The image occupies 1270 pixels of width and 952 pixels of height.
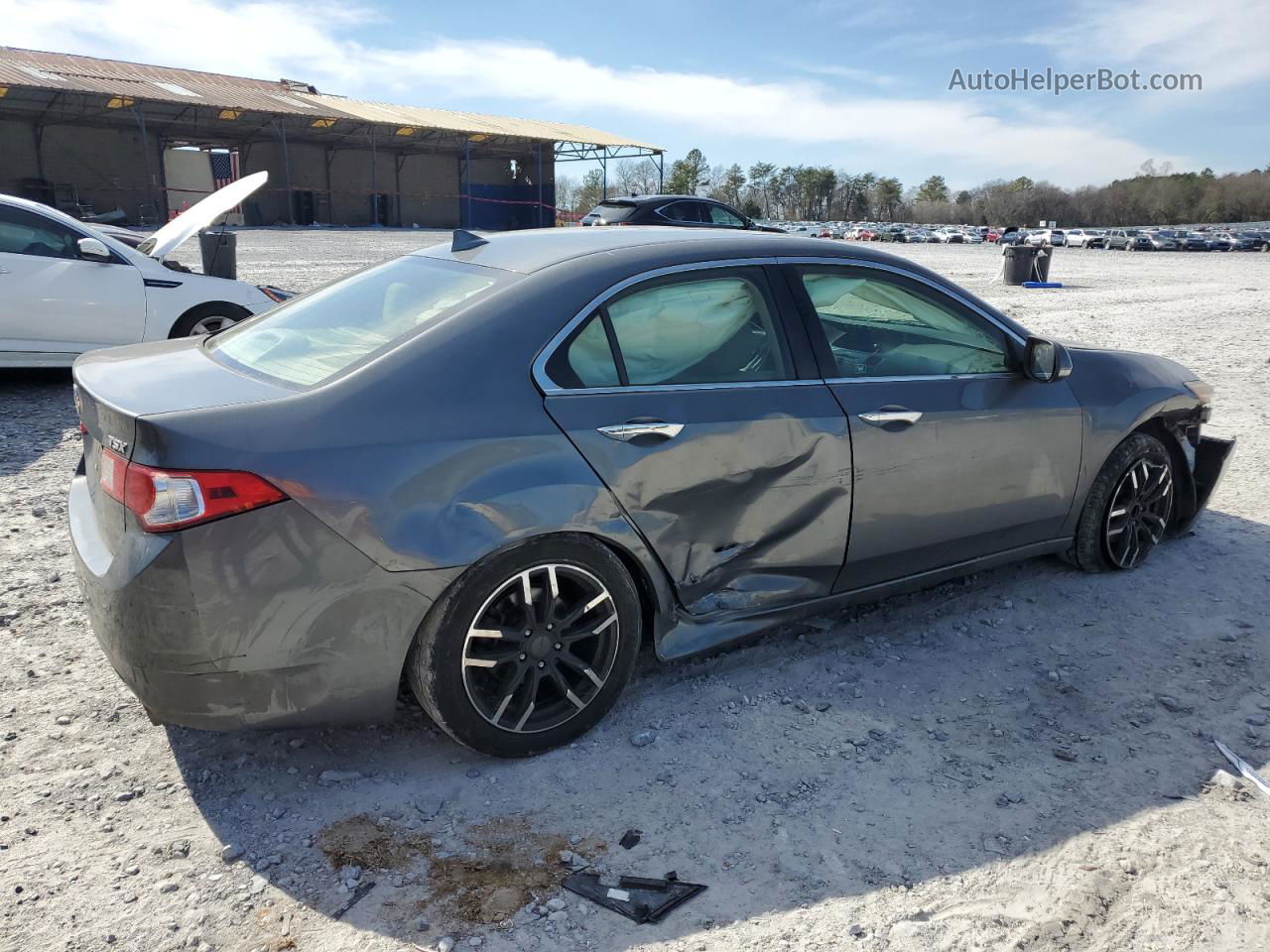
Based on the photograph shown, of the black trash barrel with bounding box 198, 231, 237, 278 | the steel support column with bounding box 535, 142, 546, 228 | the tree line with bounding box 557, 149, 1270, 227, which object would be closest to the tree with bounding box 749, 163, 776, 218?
the tree line with bounding box 557, 149, 1270, 227

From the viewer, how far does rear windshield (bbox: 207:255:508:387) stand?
2.94m

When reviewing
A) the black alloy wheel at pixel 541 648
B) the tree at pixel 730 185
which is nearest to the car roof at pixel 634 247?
the black alloy wheel at pixel 541 648

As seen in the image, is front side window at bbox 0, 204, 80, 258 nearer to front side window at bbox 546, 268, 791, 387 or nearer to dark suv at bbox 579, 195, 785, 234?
front side window at bbox 546, 268, 791, 387

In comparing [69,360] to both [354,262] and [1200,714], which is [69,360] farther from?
[354,262]

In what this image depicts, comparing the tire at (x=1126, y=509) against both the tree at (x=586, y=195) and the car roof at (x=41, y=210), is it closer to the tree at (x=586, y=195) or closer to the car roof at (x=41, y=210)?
the car roof at (x=41, y=210)

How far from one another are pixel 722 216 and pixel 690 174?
260 feet

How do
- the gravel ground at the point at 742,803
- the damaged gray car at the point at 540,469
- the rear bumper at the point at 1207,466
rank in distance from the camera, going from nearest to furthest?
the gravel ground at the point at 742,803 → the damaged gray car at the point at 540,469 → the rear bumper at the point at 1207,466

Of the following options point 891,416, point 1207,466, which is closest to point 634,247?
point 891,416

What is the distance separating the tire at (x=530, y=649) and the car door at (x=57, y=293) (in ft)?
20.4

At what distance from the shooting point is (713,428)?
10.2 ft

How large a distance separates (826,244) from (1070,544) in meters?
1.86

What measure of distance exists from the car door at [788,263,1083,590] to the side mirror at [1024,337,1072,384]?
5 centimetres

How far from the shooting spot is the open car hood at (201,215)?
23.9ft

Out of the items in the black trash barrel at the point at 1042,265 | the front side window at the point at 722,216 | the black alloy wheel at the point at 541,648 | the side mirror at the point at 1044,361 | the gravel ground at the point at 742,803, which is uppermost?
the front side window at the point at 722,216
